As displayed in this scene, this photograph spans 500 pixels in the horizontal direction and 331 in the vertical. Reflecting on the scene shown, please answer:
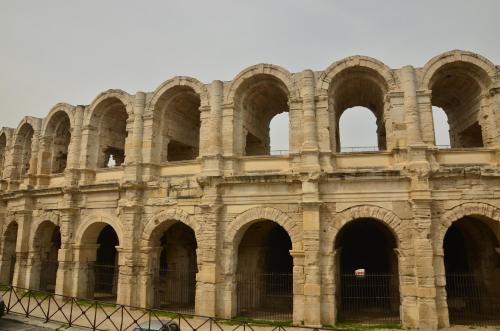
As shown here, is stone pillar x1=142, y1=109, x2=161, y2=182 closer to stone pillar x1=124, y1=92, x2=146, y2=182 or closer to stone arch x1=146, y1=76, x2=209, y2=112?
stone pillar x1=124, y1=92, x2=146, y2=182

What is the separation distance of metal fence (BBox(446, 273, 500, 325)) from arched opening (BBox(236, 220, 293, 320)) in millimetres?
5592

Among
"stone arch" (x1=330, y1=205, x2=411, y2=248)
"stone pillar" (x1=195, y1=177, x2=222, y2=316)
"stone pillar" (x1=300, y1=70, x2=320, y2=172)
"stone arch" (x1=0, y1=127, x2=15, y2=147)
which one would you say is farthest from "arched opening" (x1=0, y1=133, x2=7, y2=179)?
"stone arch" (x1=330, y1=205, x2=411, y2=248)

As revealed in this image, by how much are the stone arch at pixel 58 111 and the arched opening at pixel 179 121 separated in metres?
4.23

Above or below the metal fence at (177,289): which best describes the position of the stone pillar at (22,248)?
above

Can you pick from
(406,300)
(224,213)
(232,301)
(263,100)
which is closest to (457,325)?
(406,300)

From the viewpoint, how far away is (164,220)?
1291 cm

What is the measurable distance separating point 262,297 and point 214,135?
633 centimetres

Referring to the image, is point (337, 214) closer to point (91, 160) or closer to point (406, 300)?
point (406, 300)

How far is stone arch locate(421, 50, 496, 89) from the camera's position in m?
11.8

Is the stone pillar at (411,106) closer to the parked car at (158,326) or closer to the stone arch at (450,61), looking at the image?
the stone arch at (450,61)

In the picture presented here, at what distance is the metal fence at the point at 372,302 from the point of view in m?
11.9

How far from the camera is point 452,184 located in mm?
11109

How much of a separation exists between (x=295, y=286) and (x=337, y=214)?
2.46 metres

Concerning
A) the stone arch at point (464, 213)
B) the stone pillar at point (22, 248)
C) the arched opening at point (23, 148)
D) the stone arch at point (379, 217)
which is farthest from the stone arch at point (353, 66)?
the arched opening at point (23, 148)
